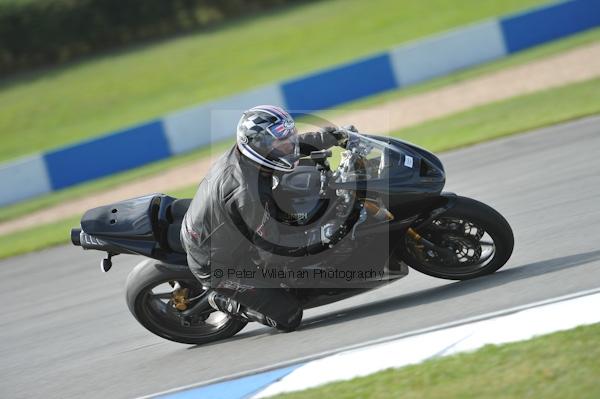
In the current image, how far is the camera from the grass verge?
586 inches

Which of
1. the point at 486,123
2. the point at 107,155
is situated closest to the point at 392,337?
A: the point at 486,123

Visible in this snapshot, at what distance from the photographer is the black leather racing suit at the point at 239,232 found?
18.0ft

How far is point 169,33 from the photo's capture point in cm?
2859

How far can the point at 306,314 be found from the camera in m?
6.53

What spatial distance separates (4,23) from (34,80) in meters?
2.22

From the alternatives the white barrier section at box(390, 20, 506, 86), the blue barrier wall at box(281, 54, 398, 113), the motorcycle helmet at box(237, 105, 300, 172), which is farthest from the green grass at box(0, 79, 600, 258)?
the motorcycle helmet at box(237, 105, 300, 172)

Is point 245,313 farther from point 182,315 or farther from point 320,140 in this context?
point 320,140

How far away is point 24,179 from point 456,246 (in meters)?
12.2

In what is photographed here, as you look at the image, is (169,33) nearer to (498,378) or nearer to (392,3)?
(392,3)

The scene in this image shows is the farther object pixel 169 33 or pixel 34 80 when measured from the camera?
pixel 169 33

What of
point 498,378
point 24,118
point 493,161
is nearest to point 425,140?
point 493,161

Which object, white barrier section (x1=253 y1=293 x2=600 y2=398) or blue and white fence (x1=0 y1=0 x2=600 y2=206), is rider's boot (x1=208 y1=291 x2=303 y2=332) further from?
blue and white fence (x1=0 y1=0 x2=600 y2=206)

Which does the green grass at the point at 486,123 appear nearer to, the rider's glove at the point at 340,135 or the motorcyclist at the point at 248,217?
the motorcyclist at the point at 248,217

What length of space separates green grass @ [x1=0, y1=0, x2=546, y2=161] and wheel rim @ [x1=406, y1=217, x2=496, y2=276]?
14.7 meters
